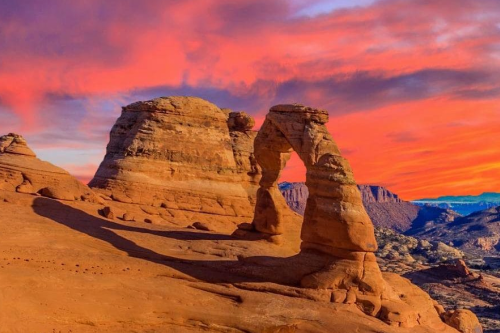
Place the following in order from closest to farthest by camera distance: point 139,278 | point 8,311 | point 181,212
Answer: point 8,311 → point 139,278 → point 181,212

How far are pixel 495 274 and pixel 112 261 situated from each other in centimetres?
8677

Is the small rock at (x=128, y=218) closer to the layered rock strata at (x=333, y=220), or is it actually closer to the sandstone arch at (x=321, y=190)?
the sandstone arch at (x=321, y=190)

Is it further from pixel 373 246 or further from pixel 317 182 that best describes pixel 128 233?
pixel 373 246

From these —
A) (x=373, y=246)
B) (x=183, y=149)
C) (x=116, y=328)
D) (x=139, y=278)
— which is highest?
(x=183, y=149)

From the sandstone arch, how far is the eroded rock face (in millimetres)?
13266

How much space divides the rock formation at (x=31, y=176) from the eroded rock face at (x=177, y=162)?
5.62m

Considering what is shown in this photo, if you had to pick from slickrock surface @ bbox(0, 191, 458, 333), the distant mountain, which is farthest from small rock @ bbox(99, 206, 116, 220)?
the distant mountain

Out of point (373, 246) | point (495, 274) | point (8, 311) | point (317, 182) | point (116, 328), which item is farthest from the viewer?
point (495, 274)

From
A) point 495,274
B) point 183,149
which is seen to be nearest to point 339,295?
point 183,149

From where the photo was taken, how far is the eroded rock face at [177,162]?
1501 inches

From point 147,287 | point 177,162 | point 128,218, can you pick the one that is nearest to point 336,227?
point 147,287

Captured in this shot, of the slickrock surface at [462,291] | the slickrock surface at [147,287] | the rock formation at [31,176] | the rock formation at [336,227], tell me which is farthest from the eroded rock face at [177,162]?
the slickrock surface at [462,291]

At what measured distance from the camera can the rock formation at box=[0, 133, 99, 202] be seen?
93.5ft

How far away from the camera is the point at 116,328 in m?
15.5
